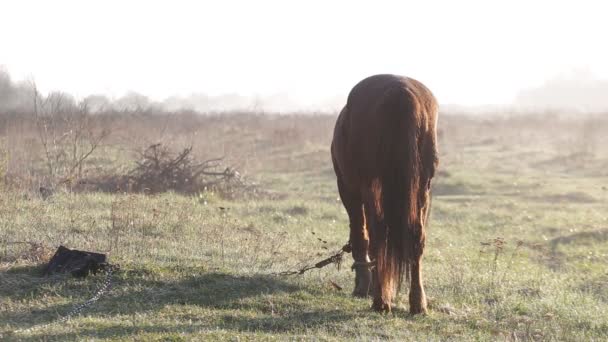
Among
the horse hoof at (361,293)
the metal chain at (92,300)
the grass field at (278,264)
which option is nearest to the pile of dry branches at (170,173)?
the grass field at (278,264)

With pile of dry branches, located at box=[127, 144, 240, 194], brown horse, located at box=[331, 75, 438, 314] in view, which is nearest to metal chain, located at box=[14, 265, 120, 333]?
brown horse, located at box=[331, 75, 438, 314]

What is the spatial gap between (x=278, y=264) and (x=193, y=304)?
2.58 m

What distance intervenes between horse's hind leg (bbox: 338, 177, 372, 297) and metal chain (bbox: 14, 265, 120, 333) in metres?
2.47

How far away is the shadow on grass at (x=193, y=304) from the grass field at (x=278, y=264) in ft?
0.06

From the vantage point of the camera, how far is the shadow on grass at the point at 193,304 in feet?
22.0

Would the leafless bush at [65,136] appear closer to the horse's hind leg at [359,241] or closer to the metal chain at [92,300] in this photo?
the metal chain at [92,300]

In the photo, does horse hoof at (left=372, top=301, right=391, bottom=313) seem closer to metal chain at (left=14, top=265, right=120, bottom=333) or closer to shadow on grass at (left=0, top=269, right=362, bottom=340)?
shadow on grass at (left=0, top=269, right=362, bottom=340)

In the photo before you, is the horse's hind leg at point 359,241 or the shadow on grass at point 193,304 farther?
the horse's hind leg at point 359,241

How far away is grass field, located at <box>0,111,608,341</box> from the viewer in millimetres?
7055

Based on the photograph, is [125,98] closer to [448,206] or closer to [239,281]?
[448,206]

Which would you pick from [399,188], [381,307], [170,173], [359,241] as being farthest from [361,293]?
[170,173]

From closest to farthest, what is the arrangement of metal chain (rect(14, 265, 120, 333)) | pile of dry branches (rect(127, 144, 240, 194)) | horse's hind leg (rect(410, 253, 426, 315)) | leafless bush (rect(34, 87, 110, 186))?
1. metal chain (rect(14, 265, 120, 333))
2. horse's hind leg (rect(410, 253, 426, 315))
3. leafless bush (rect(34, 87, 110, 186))
4. pile of dry branches (rect(127, 144, 240, 194))

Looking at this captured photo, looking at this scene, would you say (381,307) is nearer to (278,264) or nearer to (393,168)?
(393,168)

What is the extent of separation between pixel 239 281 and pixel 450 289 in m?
2.57
